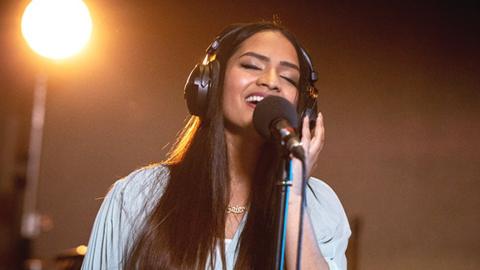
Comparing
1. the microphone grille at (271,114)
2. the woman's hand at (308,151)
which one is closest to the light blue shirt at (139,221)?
the woman's hand at (308,151)

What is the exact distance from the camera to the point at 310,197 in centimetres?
173

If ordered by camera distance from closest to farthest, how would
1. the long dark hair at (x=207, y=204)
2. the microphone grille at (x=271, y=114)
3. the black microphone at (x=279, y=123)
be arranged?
the black microphone at (x=279, y=123) → the microphone grille at (x=271, y=114) → the long dark hair at (x=207, y=204)

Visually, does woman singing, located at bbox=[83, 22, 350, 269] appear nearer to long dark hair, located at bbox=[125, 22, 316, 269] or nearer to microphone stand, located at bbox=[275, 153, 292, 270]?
long dark hair, located at bbox=[125, 22, 316, 269]

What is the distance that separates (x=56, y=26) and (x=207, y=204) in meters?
1.74

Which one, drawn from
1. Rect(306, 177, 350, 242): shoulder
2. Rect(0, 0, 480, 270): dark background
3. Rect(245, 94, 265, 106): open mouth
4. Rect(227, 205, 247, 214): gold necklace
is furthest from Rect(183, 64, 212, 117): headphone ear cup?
Rect(0, 0, 480, 270): dark background

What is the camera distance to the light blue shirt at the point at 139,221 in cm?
158

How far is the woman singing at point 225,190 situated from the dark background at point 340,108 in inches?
67.3

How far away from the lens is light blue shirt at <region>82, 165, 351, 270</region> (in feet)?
5.20

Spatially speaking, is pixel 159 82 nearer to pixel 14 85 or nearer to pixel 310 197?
pixel 14 85

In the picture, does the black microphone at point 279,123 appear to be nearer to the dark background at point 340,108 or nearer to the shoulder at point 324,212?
the shoulder at point 324,212

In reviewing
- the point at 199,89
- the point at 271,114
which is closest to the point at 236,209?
the point at 199,89

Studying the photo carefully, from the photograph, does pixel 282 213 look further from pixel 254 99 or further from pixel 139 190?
pixel 139 190


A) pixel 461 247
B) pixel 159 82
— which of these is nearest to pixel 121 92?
pixel 159 82

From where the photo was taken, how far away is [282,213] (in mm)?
1096
